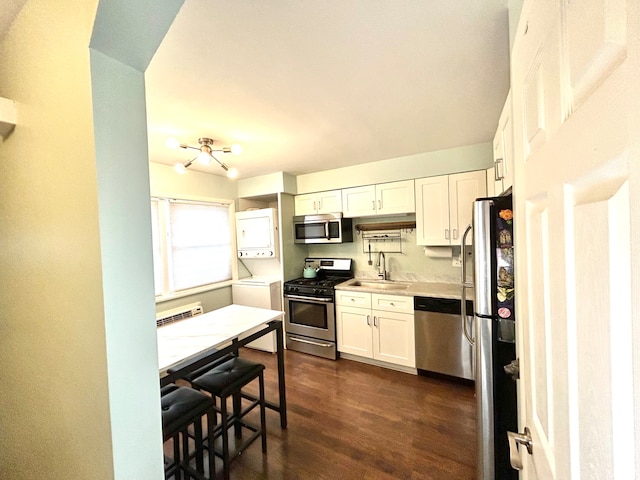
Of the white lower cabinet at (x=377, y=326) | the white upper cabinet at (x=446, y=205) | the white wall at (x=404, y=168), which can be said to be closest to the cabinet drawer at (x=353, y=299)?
the white lower cabinet at (x=377, y=326)

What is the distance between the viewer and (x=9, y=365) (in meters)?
1.12

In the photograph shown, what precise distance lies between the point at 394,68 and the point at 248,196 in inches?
115

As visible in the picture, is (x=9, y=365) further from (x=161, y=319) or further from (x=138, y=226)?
(x=161, y=319)

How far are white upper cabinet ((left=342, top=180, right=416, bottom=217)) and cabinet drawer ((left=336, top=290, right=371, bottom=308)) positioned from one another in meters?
1.00

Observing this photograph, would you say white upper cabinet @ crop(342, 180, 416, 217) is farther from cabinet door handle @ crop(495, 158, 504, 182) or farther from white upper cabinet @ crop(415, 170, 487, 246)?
cabinet door handle @ crop(495, 158, 504, 182)

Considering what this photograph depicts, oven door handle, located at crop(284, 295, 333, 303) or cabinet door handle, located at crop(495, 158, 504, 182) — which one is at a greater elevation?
cabinet door handle, located at crop(495, 158, 504, 182)

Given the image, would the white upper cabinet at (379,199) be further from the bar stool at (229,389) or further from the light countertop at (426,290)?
the bar stool at (229,389)

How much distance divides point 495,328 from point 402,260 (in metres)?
2.08

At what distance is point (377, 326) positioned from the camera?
9.78ft

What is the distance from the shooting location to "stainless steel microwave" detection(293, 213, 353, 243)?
343cm

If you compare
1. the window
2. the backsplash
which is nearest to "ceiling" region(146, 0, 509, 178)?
the window

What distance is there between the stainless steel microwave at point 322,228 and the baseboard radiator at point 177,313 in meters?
1.58

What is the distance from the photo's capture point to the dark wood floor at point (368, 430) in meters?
1.70

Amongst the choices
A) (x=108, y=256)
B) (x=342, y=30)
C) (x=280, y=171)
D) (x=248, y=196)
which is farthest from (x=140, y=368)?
(x=248, y=196)
